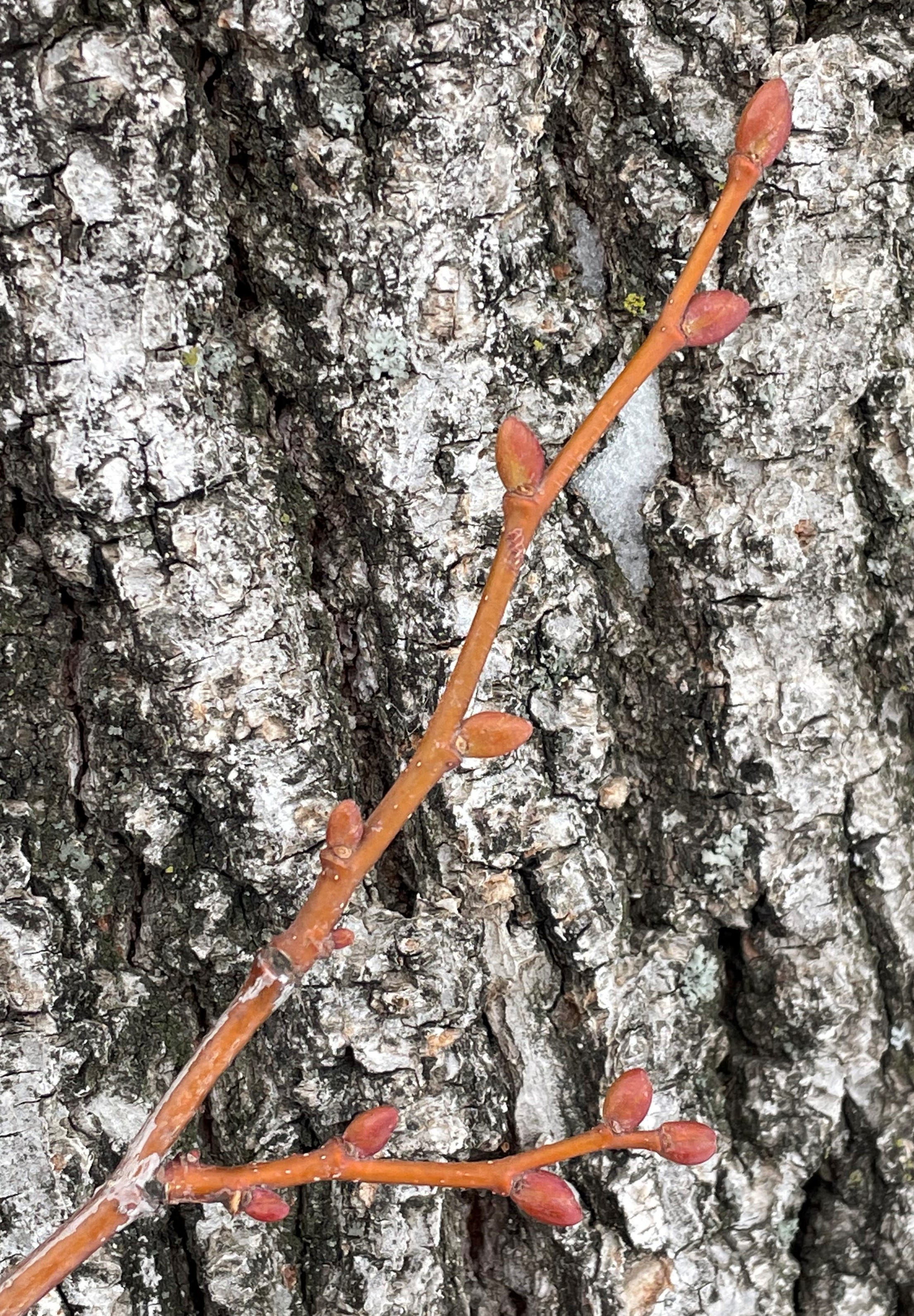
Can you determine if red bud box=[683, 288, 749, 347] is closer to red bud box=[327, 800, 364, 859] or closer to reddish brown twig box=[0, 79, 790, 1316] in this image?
reddish brown twig box=[0, 79, 790, 1316]

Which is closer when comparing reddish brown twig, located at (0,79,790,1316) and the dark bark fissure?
reddish brown twig, located at (0,79,790,1316)

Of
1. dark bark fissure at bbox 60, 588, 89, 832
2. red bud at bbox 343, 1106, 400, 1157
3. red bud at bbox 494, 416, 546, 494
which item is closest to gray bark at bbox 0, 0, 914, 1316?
dark bark fissure at bbox 60, 588, 89, 832

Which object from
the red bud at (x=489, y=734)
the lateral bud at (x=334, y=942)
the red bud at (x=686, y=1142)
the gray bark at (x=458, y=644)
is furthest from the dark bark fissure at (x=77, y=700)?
the red bud at (x=686, y=1142)

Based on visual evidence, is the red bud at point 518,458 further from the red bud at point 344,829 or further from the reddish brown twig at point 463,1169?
the reddish brown twig at point 463,1169

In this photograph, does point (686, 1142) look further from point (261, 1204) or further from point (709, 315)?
point (709, 315)

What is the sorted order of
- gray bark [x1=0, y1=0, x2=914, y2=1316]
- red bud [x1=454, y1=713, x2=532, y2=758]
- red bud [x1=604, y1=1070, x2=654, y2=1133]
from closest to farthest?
red bud [x1=454, y1=713, x2=532, y2=758] → red bud [x1=604, y1=1070, x2=654, y2=1133] → gray bark [x1=0, y1=0, x2=914, y2=1316]

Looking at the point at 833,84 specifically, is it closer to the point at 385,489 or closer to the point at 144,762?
the point at 385,489

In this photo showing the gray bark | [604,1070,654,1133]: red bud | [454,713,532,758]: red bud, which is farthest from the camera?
the gray bark

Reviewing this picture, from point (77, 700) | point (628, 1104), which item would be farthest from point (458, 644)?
point (628, 1104)
